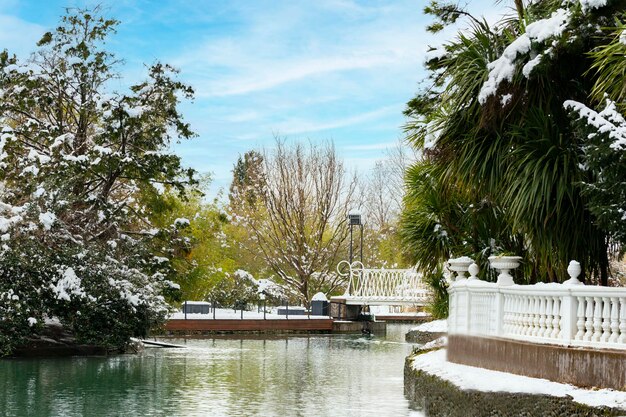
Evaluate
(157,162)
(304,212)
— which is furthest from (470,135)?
(304,212)

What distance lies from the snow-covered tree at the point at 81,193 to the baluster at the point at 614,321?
15.0 m

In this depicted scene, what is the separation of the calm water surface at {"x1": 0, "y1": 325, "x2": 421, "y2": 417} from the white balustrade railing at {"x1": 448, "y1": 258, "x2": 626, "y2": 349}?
73.2 inches

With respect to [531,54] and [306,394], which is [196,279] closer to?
[306,394]

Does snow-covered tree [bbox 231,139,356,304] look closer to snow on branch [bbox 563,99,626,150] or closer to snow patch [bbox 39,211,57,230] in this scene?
snow patch [bbox 39,211,57,230]

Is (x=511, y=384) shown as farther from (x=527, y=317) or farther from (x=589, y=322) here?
(x=527, y=317)

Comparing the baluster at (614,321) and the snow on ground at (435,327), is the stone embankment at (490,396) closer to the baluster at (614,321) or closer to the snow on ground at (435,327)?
the baluster at (614,321)

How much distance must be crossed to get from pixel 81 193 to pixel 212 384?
31.9 ft

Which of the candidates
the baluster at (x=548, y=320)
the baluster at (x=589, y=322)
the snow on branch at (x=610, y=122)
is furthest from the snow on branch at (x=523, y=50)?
the baluster at (x=589, y=322)

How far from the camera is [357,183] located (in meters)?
50.8

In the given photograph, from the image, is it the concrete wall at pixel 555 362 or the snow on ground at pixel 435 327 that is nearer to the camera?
the concrete wall at pixel 555 362

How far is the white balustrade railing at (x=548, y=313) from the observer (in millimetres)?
10367

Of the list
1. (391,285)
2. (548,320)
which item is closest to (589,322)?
(548,320)

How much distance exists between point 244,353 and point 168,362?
3889 millimetres

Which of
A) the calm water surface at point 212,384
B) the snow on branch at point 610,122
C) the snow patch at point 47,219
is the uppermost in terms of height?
the snow on branch at point 610,122
